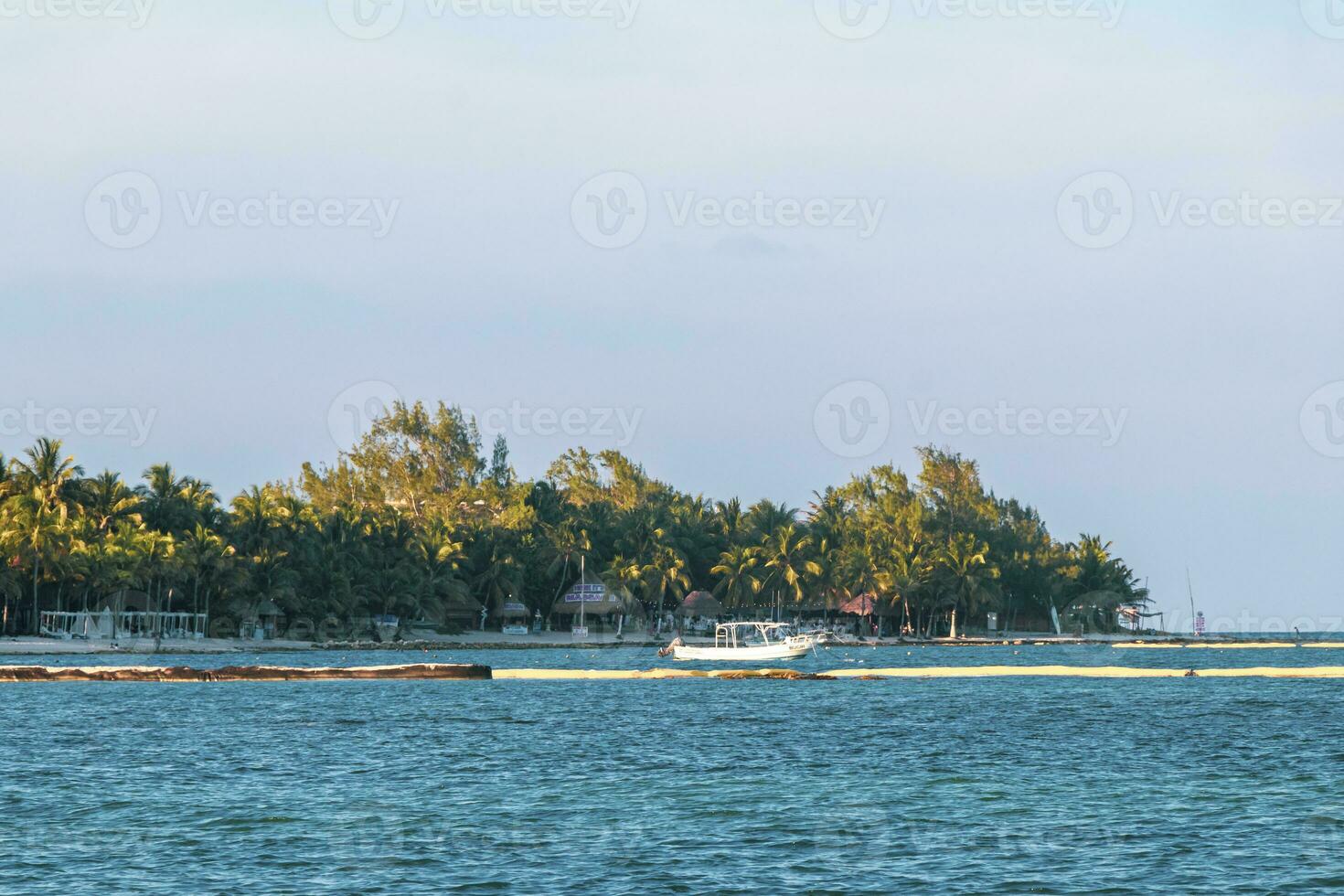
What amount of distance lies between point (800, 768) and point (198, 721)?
27.1m

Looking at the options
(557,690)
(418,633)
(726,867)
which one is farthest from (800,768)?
(418,633)

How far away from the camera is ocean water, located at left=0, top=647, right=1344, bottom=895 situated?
28.3m

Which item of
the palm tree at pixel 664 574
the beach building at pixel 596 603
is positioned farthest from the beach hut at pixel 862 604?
the beach building at pixel 596 603

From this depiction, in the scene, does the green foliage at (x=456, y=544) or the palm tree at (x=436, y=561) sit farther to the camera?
the palm tree at (x=436, y=561)

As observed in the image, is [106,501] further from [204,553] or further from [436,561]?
[436,561]

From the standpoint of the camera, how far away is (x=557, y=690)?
258 feet

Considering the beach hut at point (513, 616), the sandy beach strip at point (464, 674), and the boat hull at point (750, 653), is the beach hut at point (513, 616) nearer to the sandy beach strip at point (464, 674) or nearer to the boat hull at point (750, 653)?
the boat hull at point (750, 653)

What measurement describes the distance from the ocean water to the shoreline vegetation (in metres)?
49.0

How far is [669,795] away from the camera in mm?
38969

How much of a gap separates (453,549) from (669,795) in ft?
369

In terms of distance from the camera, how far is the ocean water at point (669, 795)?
28.3 metres

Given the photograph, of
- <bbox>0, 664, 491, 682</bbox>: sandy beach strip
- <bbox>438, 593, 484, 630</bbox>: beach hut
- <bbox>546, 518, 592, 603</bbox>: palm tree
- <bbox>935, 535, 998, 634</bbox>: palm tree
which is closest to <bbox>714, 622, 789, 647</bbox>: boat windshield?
<bbox>546, 518, 592, 603</bbox>: palm tree

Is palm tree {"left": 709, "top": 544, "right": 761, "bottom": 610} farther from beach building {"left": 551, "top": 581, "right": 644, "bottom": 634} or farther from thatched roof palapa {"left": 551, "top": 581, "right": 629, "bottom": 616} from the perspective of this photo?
thatched roof palapa {"left": 551, "top": 581, "right": 629, "bottom": 616}

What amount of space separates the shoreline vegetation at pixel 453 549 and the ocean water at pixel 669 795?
49.0 m
